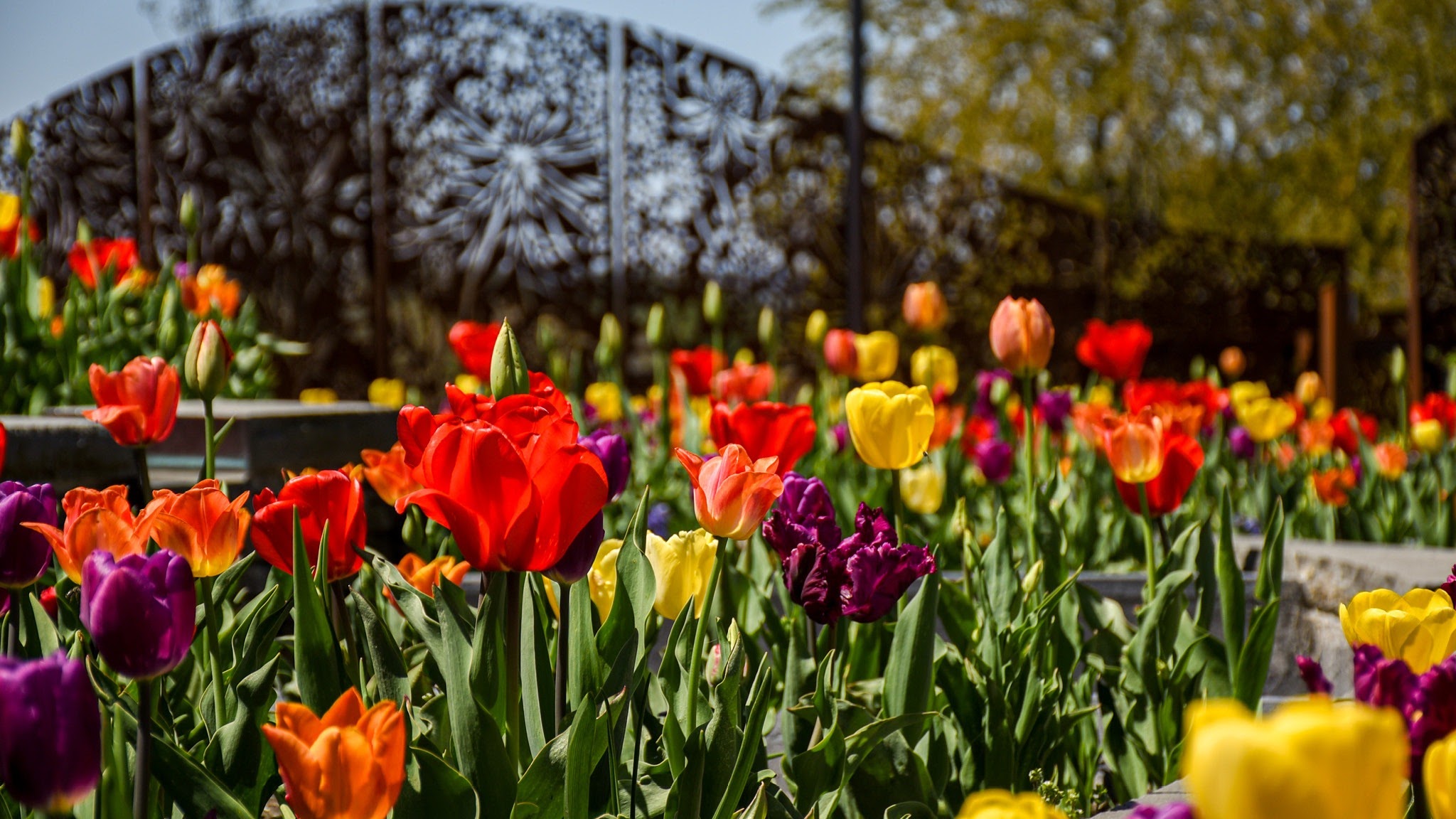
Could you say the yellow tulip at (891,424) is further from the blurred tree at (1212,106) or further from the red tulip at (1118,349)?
the blurred tree at (1212,106)

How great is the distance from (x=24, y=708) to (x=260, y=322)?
6.75m

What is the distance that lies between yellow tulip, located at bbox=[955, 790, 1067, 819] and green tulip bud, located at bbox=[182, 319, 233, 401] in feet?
3.38

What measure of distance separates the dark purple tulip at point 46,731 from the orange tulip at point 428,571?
0.54m

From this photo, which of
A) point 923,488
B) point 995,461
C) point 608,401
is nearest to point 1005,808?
point 923,488

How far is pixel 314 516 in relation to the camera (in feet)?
3.03

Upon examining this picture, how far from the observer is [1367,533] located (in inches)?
104

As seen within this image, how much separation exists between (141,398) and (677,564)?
24.0 inches

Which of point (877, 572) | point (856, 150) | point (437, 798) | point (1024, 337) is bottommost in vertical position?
point (437, 798)

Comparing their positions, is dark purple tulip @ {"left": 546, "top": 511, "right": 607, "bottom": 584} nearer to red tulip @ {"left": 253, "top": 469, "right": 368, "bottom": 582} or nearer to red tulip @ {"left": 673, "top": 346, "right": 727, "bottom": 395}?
red tulip @ {"left": 253, "top": 469, "right": 368, "bottom": 582}

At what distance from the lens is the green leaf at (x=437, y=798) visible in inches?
28.9

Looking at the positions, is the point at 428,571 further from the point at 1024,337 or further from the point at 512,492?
the point at 1024,337

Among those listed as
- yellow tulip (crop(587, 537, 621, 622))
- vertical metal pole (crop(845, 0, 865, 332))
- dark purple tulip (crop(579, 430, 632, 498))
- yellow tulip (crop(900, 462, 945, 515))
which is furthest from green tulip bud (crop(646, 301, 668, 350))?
vertical metal pole (crop(845, 0, 865, 332))

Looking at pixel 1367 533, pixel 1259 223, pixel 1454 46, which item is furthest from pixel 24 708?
pixel 1454 46

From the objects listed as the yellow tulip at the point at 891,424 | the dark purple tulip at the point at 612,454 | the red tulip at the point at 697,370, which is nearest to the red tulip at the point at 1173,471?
the yellow tulip at the point at 891,424
